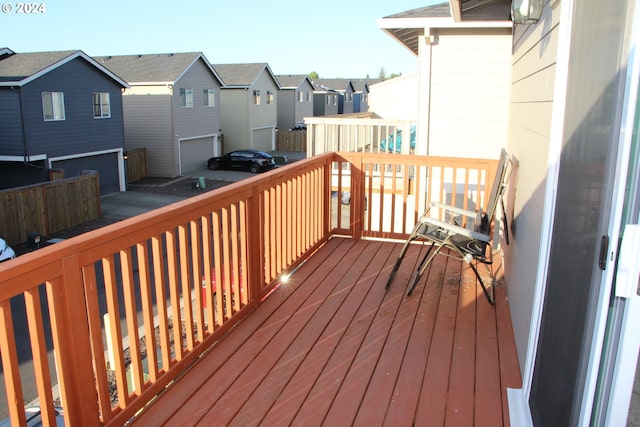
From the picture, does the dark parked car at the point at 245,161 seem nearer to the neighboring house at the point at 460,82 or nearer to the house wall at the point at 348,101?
the neighboring house at the point at 460,82

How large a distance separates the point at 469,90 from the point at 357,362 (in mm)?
4923

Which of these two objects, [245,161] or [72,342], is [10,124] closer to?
[245,161]

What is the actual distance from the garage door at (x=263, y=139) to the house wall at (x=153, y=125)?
24.6 feet

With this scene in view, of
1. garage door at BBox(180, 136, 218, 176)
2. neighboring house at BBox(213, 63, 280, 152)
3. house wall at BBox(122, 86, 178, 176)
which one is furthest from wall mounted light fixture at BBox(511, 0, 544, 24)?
neighboring house at BBox(213, 63, 280, 152)

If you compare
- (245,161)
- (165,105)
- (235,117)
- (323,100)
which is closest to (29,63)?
(165,105)

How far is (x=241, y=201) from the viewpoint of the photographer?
3121mm

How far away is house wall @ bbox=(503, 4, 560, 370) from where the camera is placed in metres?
2.42

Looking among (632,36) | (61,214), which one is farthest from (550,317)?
(61,214)

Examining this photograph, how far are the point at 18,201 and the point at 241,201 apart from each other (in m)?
11.6

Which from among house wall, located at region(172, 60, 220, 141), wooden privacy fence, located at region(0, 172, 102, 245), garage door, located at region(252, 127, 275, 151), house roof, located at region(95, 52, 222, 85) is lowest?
wooden privacy fence, located at region(0, 172, 102, 245)

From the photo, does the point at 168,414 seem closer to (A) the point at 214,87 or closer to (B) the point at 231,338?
(B) the point at 231,338

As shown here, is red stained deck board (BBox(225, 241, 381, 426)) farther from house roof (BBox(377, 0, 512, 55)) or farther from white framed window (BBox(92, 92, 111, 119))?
white framed window (BBox(92, 92, 111, 119))

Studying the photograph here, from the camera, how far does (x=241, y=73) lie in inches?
1105

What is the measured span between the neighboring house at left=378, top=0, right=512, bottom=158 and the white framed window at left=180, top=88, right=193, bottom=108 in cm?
1681
